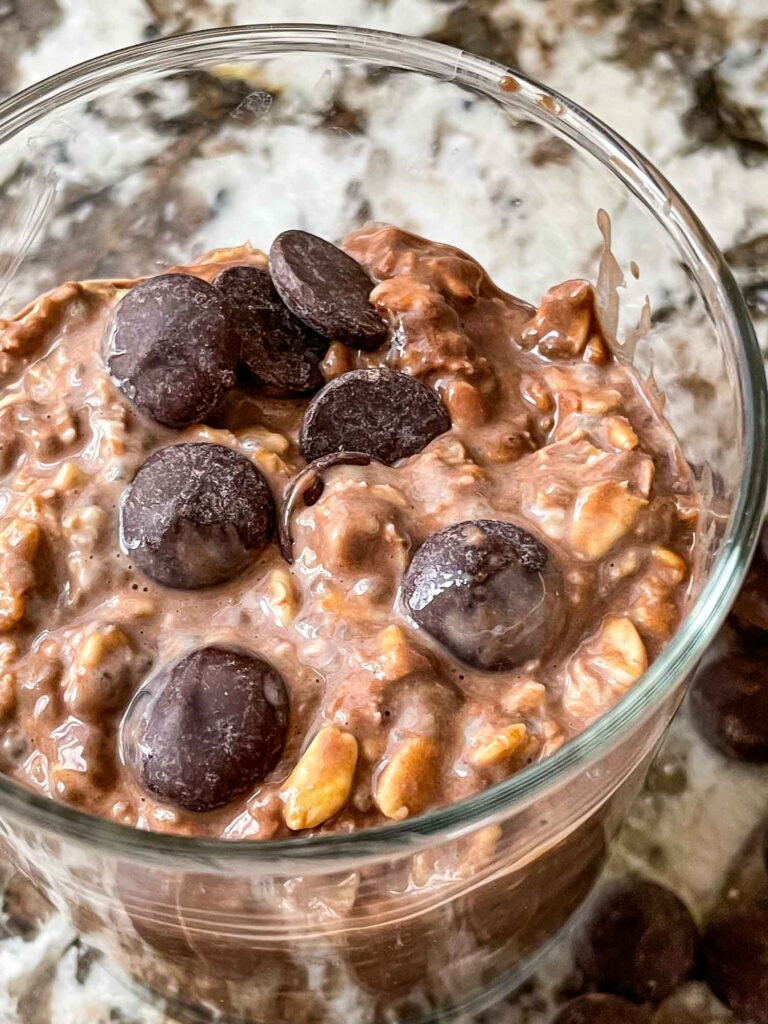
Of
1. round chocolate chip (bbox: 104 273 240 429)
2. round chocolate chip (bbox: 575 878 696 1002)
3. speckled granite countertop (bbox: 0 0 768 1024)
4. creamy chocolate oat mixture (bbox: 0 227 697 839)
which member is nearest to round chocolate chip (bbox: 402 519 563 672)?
creamy chocolate oat mixture (bbox: 0 227 697 839)

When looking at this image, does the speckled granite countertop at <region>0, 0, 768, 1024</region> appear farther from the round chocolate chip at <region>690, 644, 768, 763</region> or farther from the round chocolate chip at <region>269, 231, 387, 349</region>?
the round chocolate chip at <region>269, 231, 387, 349</region>

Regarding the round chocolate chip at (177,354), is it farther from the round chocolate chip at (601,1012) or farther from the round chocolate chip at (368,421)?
the round chocolate chip at (601,1012)

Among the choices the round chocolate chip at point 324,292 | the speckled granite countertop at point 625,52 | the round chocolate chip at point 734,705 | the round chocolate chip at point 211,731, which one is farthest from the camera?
the speckled granite countertop at point 625,52

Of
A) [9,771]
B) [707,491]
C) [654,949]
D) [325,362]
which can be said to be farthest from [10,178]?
[654,949]

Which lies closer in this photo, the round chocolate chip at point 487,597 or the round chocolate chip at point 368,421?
the round chocolate chip at point 487,597

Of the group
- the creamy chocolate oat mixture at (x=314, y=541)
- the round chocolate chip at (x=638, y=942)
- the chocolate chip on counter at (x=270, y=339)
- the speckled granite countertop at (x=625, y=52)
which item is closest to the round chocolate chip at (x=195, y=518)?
the creamy chocolate oat mixture at (x=314, y=541)

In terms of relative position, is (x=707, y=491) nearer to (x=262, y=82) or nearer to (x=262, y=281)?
(x=262, y=281)
